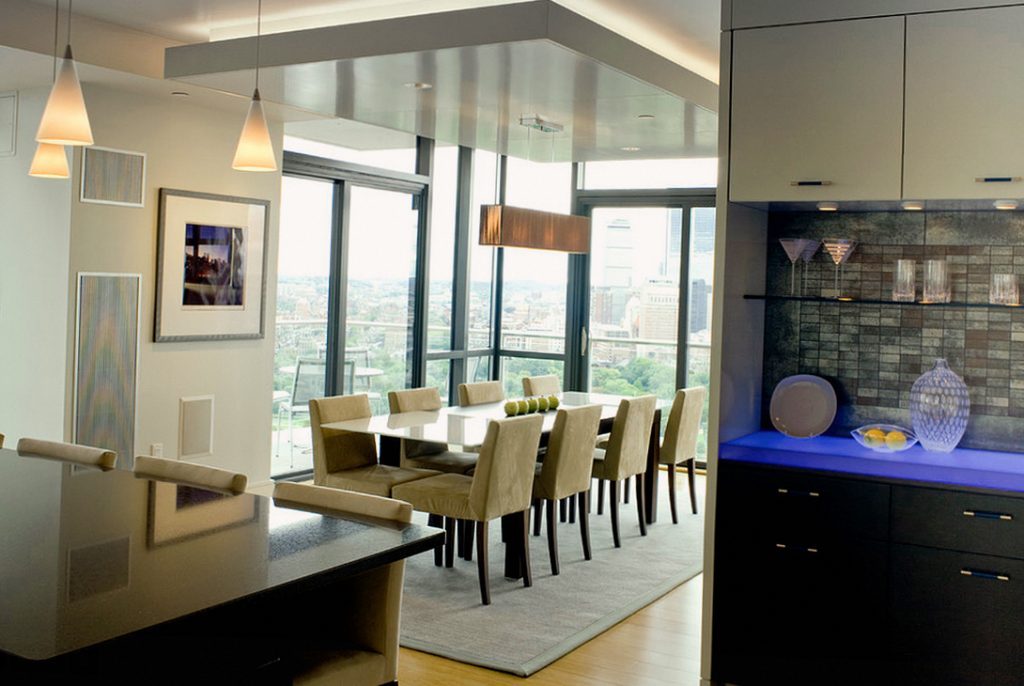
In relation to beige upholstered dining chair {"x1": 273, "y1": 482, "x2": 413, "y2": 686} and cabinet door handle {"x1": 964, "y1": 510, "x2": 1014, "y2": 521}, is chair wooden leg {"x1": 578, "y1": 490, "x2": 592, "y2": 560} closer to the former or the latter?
cabinet door handle {"x1": 964, "y1": 510, "x2": 1014, "y2": 521}

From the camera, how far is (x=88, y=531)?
229 cm

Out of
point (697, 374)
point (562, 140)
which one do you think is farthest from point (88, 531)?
point (697, 374)

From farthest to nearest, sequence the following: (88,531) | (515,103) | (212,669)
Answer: (515,103)
(88,531)
(212,669)

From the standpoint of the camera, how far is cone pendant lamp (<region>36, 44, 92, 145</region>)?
2777 millimetres

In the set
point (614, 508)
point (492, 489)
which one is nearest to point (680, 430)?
point (614, 508)

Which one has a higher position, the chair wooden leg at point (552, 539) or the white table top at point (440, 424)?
the white table top at point (440, 424)

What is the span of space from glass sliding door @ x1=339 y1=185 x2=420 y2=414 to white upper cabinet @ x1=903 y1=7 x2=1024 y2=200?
5.23m

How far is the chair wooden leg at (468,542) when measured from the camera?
5.48 metres

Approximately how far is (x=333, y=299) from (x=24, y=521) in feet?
18.2

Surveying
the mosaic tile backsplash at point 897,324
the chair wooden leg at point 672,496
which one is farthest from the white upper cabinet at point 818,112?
the chair wooden leg at point 672,496

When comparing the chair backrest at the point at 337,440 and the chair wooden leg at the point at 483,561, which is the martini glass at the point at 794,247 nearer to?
the chair wooden leg at the point at 483,561

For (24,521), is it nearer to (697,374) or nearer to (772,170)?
(772,170)

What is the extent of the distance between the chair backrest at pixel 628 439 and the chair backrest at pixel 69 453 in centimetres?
320

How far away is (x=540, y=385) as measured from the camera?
7.34 metres
